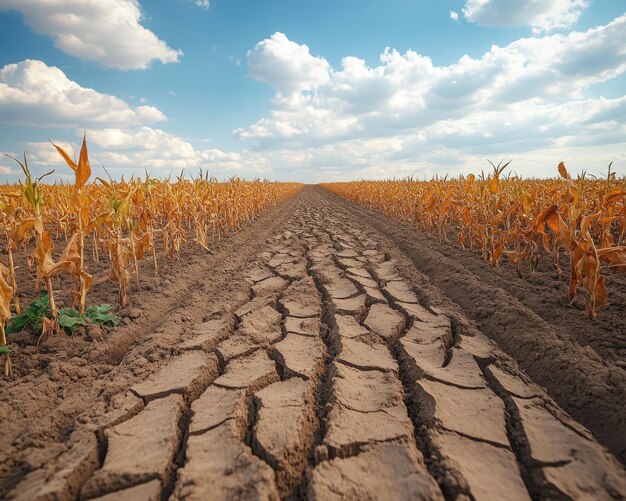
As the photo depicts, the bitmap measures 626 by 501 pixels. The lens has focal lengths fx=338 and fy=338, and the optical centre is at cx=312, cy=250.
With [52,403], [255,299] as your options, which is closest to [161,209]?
[255,299]

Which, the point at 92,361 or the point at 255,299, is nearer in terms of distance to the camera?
the point at 92,361

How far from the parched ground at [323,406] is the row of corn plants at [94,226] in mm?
434

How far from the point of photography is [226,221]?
6605 millimetres

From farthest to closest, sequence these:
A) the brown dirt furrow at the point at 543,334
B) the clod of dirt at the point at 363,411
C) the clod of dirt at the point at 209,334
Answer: the clod of dirt at the point at 209,334 → the brown dirt furrow at the point at 543,334 → the clod of dirt at the point at 363,411

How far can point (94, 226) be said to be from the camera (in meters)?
2.69

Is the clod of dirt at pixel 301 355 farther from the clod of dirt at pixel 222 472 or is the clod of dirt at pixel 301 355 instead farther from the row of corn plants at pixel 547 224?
the row of corn plants at pixel 547 224

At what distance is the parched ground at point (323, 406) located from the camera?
113cm

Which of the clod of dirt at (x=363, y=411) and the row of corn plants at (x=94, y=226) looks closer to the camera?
the clod of dirt at (x=363, y=411)

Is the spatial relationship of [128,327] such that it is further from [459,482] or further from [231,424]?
[459,482]

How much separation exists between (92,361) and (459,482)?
→ 6.49 feet

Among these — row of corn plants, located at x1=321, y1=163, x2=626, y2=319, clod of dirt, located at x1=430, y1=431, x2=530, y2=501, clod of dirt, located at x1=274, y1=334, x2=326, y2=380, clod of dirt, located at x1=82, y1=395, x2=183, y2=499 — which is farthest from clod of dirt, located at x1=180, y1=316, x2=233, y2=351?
row of corn plants, located at x1=321, y1=163, x2=626, y2=319

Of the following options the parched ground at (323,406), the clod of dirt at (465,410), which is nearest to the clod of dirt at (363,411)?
the parched ground at (323,406)

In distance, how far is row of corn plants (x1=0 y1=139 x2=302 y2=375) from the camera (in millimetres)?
2131

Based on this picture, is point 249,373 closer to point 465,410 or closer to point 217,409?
point 217,409
